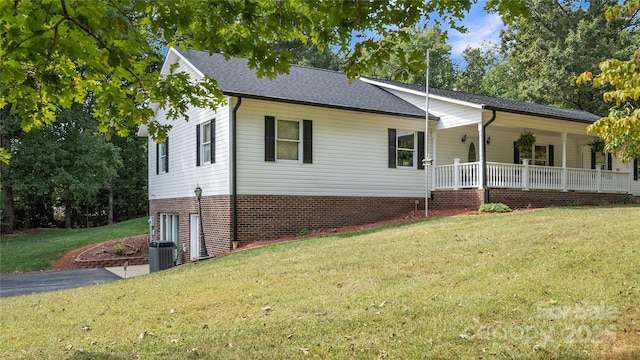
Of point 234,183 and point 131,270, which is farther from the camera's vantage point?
point 131,270

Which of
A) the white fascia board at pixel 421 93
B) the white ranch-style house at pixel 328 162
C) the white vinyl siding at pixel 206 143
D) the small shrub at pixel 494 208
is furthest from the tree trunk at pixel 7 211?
the small shrub at pixel 494 208

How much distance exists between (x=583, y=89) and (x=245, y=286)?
28.6 metres

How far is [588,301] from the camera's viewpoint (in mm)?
5539

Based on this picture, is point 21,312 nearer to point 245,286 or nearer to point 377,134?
point 245,286

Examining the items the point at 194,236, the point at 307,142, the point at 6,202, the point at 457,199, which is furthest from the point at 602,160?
the point at 6,202

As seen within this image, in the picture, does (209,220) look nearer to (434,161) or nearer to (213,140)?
(213,140)

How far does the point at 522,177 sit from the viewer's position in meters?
16.7

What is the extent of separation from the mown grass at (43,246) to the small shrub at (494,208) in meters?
15.1

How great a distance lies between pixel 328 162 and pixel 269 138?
2.14 m

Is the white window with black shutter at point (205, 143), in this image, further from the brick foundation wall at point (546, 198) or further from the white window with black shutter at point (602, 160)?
the white window with black shutter at point (602, 160)

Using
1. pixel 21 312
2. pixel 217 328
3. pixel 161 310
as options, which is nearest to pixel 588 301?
pixel 217 328

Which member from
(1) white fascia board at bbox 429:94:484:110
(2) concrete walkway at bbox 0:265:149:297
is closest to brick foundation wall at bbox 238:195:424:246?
(1) white fascia board at bbox 429:94:484:110

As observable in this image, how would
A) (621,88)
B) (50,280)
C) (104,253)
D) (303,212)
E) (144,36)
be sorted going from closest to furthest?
1. (144,36)
2. (621,88)
3. (50,280)
4. (303,212)
5. (104,253)

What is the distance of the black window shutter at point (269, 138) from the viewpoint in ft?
47.6
